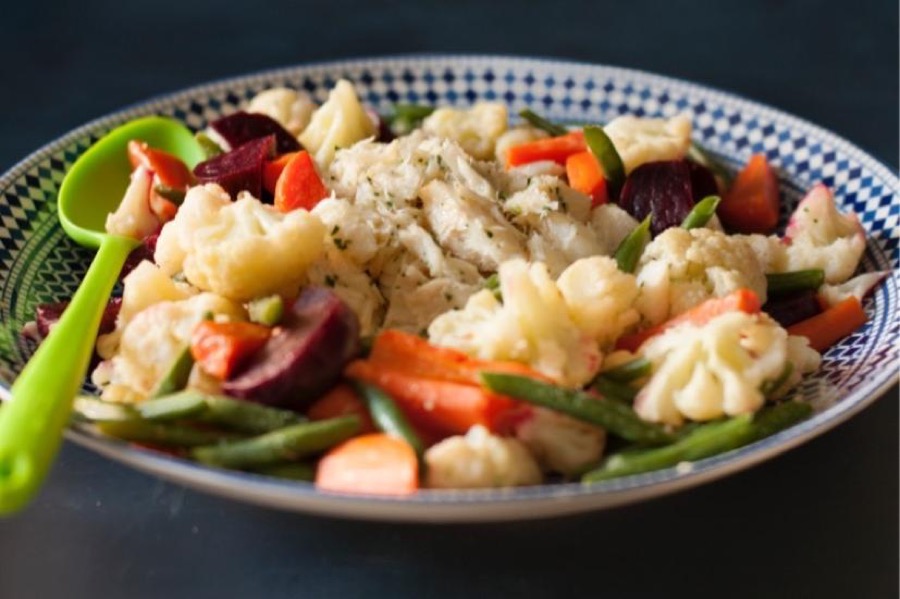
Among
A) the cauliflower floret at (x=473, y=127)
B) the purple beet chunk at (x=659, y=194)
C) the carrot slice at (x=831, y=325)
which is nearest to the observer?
the carrot slice at (x=831, y=325)

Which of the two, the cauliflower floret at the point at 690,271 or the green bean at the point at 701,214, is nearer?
the cauliflower floret at the point at 690,271

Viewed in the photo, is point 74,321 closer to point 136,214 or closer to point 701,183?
point 136,214

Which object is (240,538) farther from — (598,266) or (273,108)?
(273,108)

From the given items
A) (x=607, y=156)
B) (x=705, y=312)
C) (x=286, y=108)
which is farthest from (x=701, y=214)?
(x=286, y=108)

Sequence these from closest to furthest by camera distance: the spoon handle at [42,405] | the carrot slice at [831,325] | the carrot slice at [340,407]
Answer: the spoon handle at [42,405], the carrot slice at [340,407], the carrot slice at [831,325]

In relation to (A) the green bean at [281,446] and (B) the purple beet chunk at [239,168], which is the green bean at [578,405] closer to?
(A) the green bean at [281,446]

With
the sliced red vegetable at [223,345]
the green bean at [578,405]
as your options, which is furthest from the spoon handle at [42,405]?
the green bean at [578,405]

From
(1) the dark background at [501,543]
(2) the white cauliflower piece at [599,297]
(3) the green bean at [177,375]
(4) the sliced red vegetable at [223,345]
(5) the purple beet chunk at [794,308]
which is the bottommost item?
(1) the dark background at [501,543]

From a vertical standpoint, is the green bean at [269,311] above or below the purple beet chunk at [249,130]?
above
